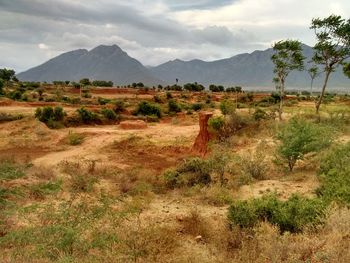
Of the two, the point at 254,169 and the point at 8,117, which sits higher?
the point at 254,169

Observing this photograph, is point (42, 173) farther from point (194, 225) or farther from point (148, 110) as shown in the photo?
point (148, 110)

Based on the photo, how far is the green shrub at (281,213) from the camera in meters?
8.66

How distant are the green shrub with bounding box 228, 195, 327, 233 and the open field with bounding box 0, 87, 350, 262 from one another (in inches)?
1.3

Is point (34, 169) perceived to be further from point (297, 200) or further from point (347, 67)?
point (347, 67)

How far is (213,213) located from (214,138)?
11.9 metres

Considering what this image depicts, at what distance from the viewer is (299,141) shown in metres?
14.5

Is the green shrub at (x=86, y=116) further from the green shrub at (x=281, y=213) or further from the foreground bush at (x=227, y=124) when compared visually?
the green shrub at (x=281, y=213)

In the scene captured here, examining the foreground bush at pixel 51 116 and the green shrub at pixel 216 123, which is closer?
the green shrub at pixel 216 123

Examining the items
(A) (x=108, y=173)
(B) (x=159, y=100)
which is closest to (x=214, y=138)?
(A) (x=108, y=173)

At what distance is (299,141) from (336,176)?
3443mm

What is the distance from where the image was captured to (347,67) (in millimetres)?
31156

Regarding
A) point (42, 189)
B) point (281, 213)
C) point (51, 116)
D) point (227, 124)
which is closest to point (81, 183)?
point (42, 189)

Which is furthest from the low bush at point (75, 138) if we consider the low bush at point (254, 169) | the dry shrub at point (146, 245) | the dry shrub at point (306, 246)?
the dry shrub at point (306, 246)

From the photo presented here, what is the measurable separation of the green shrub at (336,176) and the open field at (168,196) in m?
0.06
